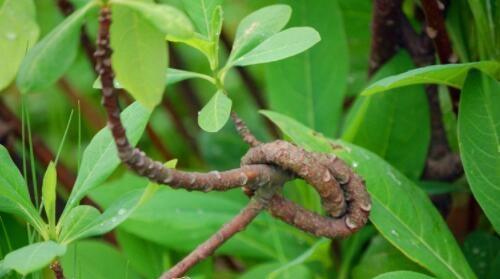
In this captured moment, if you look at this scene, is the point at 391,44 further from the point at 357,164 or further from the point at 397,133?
the point at 357,164

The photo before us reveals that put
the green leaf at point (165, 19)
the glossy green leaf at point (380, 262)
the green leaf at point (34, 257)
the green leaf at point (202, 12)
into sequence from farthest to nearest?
1. the glossy green leaf at point (380, 262)
2. the green leaf at point (202, 12)
3. the green leaf at point (34, 257)
4. the green leaf at point (165, 19)

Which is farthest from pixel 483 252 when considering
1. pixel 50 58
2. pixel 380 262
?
pixel 50 58

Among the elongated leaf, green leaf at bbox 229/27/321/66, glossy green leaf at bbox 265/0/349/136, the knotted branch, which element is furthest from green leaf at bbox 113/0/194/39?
glossy green leaf at bbox 265/0/349/136

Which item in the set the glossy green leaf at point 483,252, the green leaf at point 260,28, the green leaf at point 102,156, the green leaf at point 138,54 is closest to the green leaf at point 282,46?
A: the green leaf at point 260,28

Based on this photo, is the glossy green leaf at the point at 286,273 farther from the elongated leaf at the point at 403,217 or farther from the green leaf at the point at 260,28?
the green leaf at the point at 260,28

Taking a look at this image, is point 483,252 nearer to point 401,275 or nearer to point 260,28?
point 401,275
